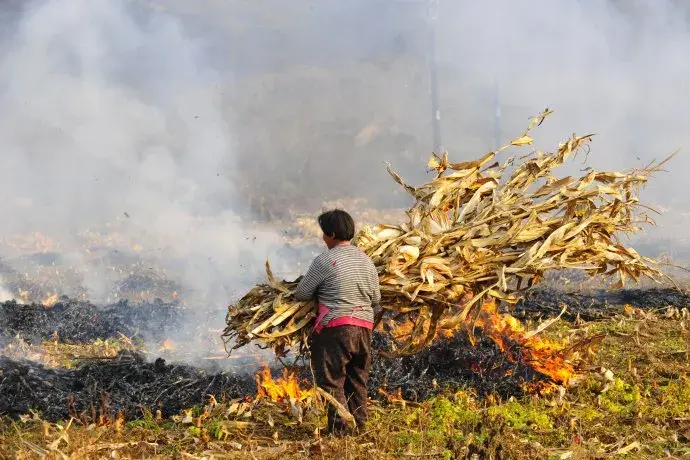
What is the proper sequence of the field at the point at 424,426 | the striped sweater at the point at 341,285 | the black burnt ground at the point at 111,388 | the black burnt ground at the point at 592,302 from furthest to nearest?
1. the black burnt ground at the point at 592,302
2. the black burnt ground at the point at 111,388
3. the striped sweater at the point at 341,285
4. the field at the point at 424,426

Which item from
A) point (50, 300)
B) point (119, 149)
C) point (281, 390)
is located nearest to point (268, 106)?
point (119, 149)

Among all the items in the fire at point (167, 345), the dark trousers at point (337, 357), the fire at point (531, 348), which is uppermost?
the fire at point (167, 345)

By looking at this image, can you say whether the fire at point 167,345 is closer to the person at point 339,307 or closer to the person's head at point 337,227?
the person at point 339,307

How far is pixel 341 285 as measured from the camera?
563 centimetres

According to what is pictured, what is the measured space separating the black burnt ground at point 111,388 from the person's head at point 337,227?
1.87m

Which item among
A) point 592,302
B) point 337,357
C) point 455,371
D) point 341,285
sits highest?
point 592,302

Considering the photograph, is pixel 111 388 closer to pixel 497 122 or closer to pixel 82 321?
pixel 82 321

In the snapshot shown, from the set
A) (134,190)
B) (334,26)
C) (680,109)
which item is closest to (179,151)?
(134,190)

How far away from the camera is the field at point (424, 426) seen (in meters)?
5.54

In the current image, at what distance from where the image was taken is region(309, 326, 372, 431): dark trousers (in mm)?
5656

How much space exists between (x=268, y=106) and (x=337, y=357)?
879 inches

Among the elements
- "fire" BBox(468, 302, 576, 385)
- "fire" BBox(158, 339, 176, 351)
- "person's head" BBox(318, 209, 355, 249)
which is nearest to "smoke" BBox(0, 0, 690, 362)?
"fire" BBox(158, 339, 176, 351)

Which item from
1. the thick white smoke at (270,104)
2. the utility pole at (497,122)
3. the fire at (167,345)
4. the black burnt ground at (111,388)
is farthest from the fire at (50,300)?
the utility pole at (497,122)

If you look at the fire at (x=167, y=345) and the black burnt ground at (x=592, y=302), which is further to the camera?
the black burnt ground at (x=592, y=302)
